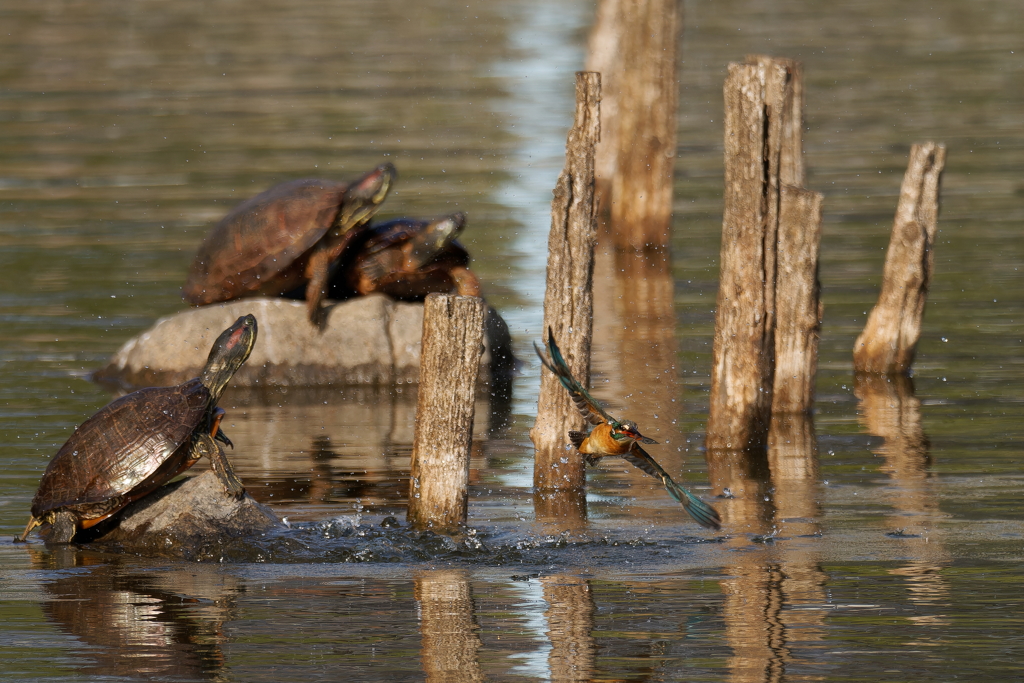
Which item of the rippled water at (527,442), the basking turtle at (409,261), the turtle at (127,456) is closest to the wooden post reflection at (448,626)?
the rippled water at (527,442)

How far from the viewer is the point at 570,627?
8117 millimetres

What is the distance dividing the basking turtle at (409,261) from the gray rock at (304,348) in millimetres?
321

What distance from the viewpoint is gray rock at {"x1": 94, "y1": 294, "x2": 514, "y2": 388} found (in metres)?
14.4

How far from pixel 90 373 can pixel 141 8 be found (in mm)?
36885

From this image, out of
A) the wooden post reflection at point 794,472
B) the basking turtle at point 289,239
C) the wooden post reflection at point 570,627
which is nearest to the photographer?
the wooden post reflection at point 570,627

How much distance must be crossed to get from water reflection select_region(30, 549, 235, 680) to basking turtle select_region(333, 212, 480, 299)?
5424mm

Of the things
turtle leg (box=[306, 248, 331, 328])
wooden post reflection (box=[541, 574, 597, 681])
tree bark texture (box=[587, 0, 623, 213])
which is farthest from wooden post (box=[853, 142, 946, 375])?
tree bark texture (box=[587, 0, 623, 213])

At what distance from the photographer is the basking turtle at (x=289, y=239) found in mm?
14242

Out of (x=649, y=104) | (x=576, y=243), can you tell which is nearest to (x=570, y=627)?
(x=576, y=243)

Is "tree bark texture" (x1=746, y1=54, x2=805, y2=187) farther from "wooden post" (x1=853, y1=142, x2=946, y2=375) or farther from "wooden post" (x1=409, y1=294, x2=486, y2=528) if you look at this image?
"wooden post" (x1=409, y1=294, x2=486, y2=528)

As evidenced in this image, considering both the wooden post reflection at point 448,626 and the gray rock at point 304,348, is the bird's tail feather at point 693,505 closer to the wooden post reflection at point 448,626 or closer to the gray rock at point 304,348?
the wooden post reflection at point 448,626

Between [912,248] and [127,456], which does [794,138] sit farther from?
[127,456]

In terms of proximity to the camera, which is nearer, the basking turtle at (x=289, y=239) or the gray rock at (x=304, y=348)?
the basking turtle at (x=289, y=239)

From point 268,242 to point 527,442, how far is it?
328cm
